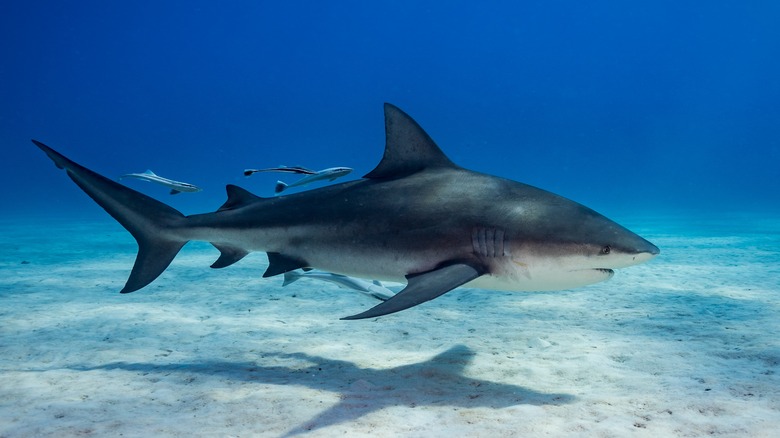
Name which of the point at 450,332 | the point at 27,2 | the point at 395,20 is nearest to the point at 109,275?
the point at 450,332

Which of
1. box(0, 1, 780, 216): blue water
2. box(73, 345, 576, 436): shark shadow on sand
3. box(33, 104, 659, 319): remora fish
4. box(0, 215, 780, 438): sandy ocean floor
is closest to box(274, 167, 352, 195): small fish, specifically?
box(0, 215, 780, 438): sandy ocean floor

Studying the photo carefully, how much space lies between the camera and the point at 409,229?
3.50 metres

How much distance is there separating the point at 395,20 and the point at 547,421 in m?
130

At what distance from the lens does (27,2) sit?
7019cm

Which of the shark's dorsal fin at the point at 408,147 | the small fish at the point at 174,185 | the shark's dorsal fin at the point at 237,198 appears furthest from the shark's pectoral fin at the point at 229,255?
the small fish at the point at 174,185

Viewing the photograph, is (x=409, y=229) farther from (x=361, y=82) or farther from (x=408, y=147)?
→ (x=361, y=82)

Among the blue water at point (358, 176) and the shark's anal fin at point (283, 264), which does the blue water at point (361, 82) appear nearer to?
the blue water at point (358, 176)

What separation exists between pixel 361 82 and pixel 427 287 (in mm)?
146300

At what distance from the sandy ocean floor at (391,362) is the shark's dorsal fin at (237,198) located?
1.37 metres

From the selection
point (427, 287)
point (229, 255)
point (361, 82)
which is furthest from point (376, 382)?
point (361, 82)

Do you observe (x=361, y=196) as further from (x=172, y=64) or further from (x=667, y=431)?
(x=172, y=64)

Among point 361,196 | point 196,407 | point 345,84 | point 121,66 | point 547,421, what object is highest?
point 345,84

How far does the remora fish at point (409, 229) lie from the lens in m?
3.10

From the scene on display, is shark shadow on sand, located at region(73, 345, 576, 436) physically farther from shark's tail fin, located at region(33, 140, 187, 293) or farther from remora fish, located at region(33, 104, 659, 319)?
shark's tail fin, located at region(33, 140, 187, 293)
